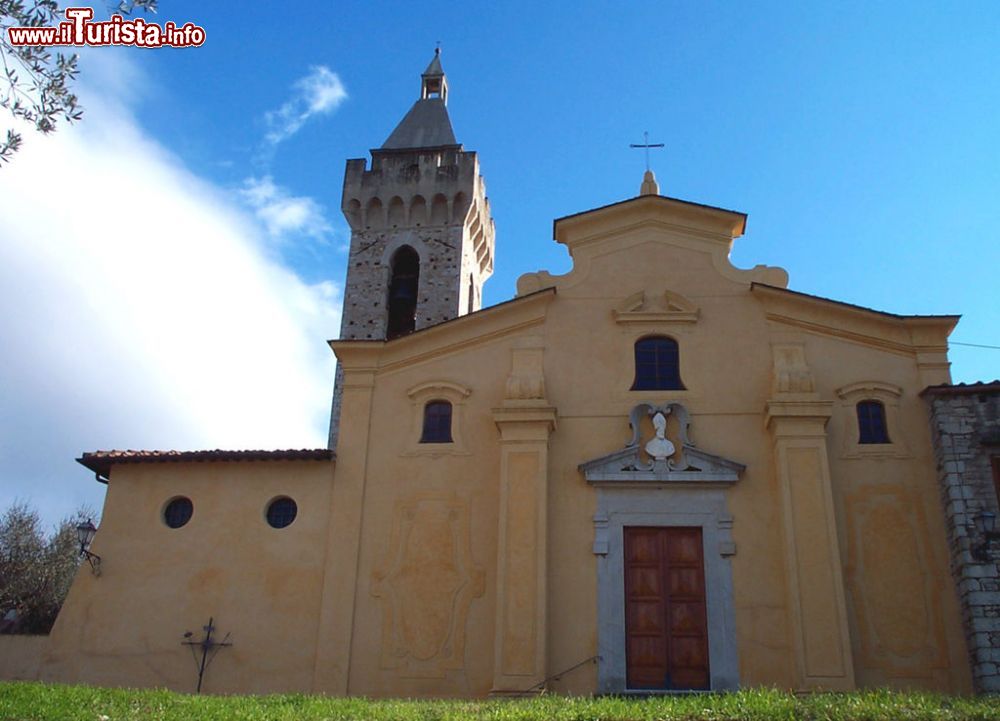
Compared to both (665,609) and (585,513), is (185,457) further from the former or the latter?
(665,609)

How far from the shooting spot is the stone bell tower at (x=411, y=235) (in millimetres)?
28484

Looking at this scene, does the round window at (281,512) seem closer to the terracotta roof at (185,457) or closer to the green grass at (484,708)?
the terracotta roof at (185,457)

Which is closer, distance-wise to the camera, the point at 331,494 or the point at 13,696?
the point at 13,696

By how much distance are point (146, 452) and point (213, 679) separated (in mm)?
4393

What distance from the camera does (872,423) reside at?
1708cm

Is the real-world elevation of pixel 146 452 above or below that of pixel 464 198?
below

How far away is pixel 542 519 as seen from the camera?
1631 cm

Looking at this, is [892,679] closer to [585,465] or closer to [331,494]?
[585,465]

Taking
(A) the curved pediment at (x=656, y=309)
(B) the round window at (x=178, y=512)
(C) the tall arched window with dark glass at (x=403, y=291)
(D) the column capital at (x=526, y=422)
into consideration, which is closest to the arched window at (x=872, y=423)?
(A) the curved pediment at (x=656, y=309)

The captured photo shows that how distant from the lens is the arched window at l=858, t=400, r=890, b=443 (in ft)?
55.6

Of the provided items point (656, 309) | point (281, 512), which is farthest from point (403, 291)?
point (281, 512)

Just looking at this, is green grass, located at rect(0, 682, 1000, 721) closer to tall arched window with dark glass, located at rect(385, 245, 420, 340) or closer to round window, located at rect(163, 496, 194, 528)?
round window, located at rect(163, 496, 194, 528)

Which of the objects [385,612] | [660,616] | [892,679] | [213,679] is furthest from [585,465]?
[213,679]

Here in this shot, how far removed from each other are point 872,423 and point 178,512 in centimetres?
1250
